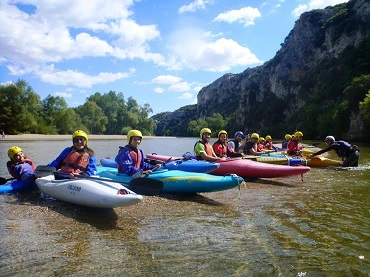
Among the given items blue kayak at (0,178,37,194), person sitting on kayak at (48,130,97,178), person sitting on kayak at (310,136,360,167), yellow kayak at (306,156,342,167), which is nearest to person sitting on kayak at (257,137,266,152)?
yellow kayak at (306,156,342,167)

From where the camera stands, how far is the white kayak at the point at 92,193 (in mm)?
4938

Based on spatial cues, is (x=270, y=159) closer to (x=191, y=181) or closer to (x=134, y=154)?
(x=191, y=181)

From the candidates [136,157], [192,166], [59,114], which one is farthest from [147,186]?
[59,114]

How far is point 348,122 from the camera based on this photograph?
37.9 m

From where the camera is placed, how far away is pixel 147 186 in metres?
6.08

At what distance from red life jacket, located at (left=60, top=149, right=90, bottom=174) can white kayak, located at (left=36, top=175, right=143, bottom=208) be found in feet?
1.43

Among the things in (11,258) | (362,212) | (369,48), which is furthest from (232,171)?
(369,48)

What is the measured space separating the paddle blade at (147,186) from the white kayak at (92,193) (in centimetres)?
68

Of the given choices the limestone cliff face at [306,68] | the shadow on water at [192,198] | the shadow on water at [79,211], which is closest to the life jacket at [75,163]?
the shadow on water at [79,211]

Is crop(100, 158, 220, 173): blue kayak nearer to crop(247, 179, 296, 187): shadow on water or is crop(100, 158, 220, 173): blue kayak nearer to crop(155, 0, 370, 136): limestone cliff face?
crop(247, 179, 296, 187): shadow on water

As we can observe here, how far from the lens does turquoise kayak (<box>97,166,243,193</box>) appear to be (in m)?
6.45

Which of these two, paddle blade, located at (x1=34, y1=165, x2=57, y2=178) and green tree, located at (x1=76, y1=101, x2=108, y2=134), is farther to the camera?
green tree, located at (x1=76, y1=101, x2=108, y2=134)

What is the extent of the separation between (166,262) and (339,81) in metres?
56.5

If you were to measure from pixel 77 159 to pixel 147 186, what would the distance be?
1.57 metres
